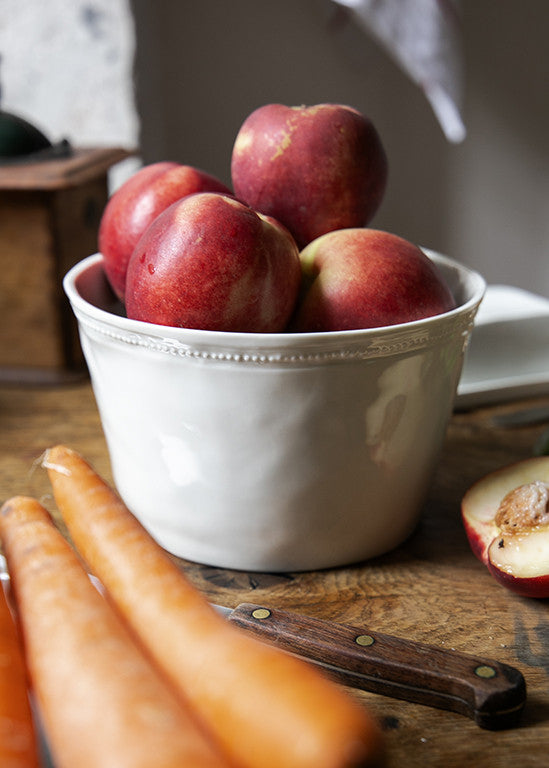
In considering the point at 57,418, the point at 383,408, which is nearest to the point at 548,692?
the point at 383,408

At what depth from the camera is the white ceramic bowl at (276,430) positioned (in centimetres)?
51

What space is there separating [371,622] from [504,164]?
1.63 meters

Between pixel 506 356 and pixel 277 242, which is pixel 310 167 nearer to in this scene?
pixel 277 242

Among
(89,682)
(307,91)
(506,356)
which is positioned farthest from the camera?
(307,91)

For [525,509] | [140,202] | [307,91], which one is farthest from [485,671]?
[307,91]

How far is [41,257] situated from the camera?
96cm

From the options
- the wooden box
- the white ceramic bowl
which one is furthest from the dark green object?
the white ceramic bowl

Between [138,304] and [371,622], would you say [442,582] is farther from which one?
[138,304]

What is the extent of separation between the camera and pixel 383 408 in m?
0.54

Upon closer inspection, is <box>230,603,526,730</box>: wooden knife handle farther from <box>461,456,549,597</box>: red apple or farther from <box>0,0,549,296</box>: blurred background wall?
<box>0,0,549,296</box>: blurred background wall

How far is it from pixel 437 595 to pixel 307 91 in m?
1.43

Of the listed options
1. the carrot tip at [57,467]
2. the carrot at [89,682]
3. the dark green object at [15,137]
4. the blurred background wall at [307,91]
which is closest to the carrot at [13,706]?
the carrot at [89,682]

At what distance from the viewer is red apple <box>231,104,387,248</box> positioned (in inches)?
24.0

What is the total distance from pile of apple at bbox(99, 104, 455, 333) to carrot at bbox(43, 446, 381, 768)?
150 mm
